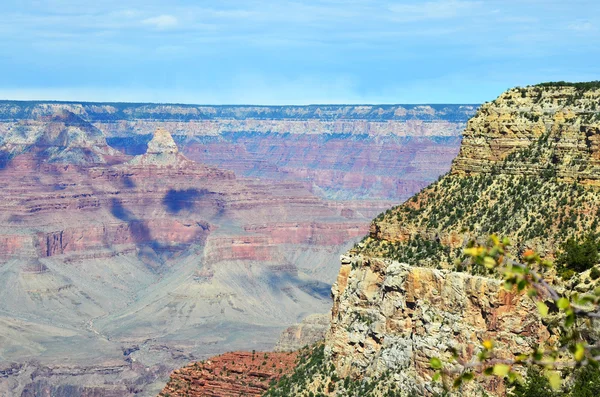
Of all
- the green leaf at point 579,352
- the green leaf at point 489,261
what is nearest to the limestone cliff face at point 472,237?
the green leaf at point 489,261

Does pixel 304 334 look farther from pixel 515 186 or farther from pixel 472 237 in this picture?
pixel 472 237

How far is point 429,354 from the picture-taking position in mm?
48281

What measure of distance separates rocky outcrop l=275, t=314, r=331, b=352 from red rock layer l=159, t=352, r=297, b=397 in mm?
41870

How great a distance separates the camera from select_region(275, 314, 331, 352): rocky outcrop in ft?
384

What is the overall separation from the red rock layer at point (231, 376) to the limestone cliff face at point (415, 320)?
11.7m

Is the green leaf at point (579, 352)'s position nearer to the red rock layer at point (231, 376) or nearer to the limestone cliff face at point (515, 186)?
the limestone cliff face at point (515, 186)

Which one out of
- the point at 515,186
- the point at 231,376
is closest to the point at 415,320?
the point at 515,186

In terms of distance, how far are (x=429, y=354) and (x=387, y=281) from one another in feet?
15.6

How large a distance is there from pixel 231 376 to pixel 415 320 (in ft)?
76.2

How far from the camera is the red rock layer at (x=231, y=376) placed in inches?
2685

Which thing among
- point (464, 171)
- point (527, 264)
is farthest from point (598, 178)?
point (527, 264)

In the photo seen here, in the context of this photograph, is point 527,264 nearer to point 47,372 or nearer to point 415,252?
point 415,252

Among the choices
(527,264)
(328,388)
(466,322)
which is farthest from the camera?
(328,388)

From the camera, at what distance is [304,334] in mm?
121938
